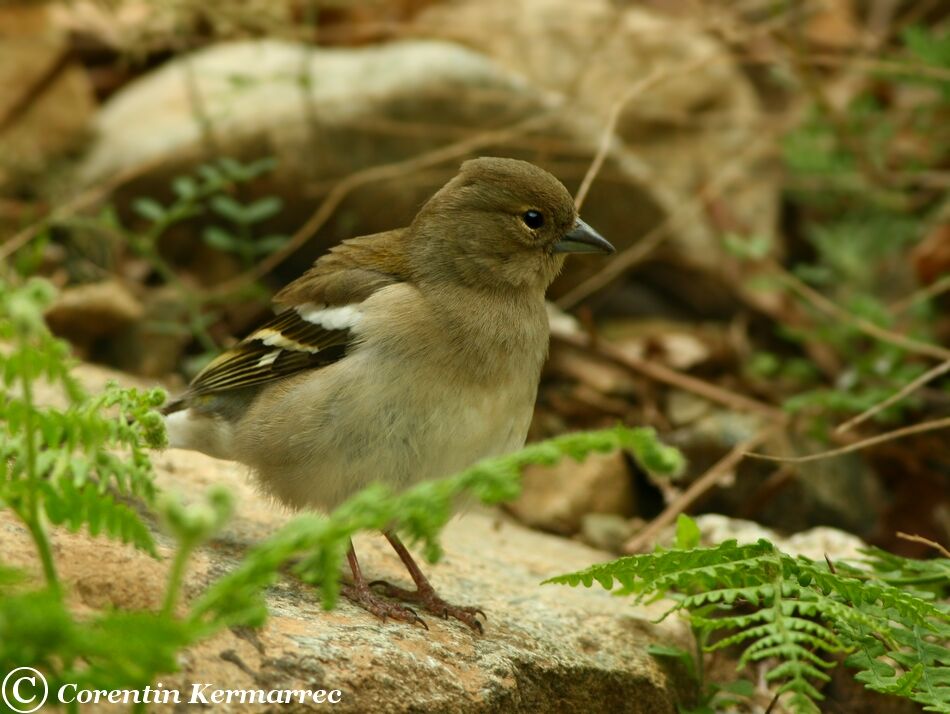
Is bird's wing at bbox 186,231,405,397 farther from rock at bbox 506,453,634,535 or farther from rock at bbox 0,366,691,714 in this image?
rock at bbox 506,453,634,535

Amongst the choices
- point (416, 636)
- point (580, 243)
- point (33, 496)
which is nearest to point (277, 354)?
point (580, 243)

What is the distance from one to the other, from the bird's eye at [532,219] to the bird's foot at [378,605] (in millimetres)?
1438

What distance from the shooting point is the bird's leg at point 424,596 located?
3510 millimetres

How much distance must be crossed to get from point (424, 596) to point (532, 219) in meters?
1.43

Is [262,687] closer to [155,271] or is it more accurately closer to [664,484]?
[664,484]

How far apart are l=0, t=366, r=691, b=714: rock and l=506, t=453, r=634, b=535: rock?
0.72 metres

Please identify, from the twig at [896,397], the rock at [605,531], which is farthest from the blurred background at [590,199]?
the twig at [896,397]

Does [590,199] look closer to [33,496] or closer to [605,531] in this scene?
[605,531]

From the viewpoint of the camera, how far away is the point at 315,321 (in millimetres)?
4129

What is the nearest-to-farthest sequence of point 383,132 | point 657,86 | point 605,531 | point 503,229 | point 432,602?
point 432,602, point 503,229, point 605,531, point 383,132, point 657,86

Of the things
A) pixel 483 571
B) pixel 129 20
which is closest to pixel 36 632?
pixel 483 571

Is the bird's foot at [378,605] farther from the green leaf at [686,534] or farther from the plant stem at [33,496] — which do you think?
the plant stem at [33,496]

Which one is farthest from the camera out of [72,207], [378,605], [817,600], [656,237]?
[656,237]

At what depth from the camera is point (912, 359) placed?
6.27 metres
